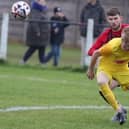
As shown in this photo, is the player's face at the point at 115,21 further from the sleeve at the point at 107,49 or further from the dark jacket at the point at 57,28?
the dark jacket at the point at 57,28

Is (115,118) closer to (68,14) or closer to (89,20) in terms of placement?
(89,20)

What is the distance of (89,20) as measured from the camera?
17.7 meters

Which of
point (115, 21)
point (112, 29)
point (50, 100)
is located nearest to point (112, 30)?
point (112, 29)

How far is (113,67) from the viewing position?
32.1ft

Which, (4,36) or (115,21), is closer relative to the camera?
(115,21)

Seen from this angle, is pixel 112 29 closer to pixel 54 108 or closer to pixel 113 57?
pixel 113 57

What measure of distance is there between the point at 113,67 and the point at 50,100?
6.68ft

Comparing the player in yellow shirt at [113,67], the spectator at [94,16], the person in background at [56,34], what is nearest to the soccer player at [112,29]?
the player in yellow shirt at [113,67]

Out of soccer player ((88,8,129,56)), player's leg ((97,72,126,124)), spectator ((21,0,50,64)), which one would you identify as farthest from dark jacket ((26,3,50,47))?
player's leg ((97,72,126,124))

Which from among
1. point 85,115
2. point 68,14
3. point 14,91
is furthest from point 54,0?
point 85,115

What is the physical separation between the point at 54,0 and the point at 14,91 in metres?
17.7

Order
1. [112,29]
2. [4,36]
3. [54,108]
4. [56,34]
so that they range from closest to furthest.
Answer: [112,29], [54,108], [4,36], [56,34]

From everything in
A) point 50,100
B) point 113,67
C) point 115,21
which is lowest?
point 50,100

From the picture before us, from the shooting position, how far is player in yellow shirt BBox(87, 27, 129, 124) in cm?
933
